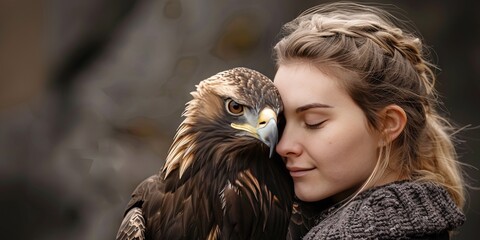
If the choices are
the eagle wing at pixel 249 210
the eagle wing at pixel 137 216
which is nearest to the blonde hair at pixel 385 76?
the eagle wing at pixel 249 210

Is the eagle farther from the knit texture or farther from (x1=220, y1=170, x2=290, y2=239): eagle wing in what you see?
the knit texture

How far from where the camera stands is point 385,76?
2.11m

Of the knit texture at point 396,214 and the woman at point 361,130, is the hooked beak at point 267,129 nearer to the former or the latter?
the woman at point 361,130

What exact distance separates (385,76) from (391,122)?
5.1 inches

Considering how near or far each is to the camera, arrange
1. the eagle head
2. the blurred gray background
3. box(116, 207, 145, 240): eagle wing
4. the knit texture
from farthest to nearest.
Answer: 1. the blurred gray background
2. box(116, 207, 145, 240): eagle wing
3. the eagle head
4. the knit texture

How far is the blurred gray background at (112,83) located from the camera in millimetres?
4371

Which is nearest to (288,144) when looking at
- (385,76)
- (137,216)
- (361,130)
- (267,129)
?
(267,129)

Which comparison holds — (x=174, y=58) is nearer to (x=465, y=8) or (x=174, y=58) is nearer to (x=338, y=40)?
(x=465, y=8)

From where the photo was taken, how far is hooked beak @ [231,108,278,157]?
205cm

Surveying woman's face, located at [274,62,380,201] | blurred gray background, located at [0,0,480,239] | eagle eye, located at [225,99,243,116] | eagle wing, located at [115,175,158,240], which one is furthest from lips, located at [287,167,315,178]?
blurred gray background, located at [0,0,480,239]

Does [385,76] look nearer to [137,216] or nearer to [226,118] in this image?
[226,118]

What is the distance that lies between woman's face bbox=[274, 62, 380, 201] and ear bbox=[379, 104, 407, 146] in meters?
0.03

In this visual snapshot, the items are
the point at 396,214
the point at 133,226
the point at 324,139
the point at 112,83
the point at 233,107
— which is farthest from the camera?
the point at 112,83

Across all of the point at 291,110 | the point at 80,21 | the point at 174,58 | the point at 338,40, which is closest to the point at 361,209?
the point at 291,110
